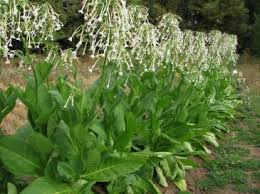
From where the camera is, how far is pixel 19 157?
4.49 metres

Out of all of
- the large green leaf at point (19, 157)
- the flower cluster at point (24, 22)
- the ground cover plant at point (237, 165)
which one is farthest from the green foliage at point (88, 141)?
the ground cover plant at point (237, 165)

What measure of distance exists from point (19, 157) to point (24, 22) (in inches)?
46.9

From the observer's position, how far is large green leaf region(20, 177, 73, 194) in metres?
4.27

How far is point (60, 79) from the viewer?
5.40 m

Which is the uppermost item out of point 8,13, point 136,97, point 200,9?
point 200,9

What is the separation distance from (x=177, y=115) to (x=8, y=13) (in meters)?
3.52

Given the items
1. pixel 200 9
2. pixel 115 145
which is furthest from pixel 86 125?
pixel 200 9

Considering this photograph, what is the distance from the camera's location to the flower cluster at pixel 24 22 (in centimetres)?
413

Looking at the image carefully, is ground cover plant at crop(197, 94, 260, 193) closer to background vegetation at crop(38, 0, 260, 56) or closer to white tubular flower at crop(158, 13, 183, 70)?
white tubular flower at crop(158, 13, 183, 70)

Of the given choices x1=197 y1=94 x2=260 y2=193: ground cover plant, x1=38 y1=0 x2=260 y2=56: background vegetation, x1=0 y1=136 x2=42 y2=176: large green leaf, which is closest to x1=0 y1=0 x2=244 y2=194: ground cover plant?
x1=0 y1=136 x2=42 y2=176: large green leaf

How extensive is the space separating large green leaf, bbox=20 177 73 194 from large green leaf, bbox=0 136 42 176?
0.65 ft

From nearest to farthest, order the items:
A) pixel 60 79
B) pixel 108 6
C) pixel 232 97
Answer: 1. pixel 108 6
2. pixel 60 79
3. pixel 232 97

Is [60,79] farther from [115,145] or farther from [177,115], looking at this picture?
[177,115]

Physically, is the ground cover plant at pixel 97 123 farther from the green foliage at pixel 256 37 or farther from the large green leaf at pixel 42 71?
the green foliage at pixel 256 37
